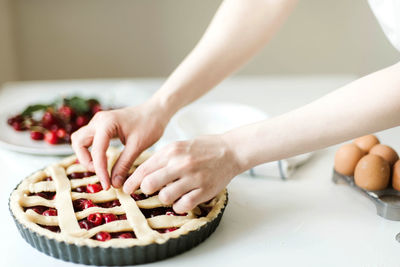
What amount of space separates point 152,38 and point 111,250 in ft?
6.76

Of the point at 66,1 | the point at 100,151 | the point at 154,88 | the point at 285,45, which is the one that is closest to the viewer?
the point at 100,151

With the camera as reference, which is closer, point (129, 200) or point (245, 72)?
point (129, 200)

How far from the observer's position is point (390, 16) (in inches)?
40.6

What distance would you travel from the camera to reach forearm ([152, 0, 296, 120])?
1217mm

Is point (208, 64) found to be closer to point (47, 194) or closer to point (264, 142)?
point (264, 142)

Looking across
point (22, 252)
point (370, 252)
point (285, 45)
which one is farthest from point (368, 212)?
point (285, 45)

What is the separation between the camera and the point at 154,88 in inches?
77.3

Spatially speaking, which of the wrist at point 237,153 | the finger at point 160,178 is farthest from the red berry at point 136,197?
the wrist at point 237,153

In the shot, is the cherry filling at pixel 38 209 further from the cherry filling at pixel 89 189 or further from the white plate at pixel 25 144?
the white plate at pixel 25 144

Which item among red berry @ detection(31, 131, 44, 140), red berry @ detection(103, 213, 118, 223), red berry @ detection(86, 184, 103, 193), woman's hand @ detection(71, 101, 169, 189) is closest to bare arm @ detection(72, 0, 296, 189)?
woman's hand @ detection(71, 101, 169, 189)

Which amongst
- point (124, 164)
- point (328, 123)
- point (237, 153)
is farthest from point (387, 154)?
point (124, 164)

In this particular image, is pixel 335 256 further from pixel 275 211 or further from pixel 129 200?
pixel 129 200

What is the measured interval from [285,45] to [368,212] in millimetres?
1877

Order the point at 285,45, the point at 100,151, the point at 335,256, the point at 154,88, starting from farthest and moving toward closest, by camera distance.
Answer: the point at 285,45 < the point at 154,88 < the point at 100,151 < the point at 335,256
